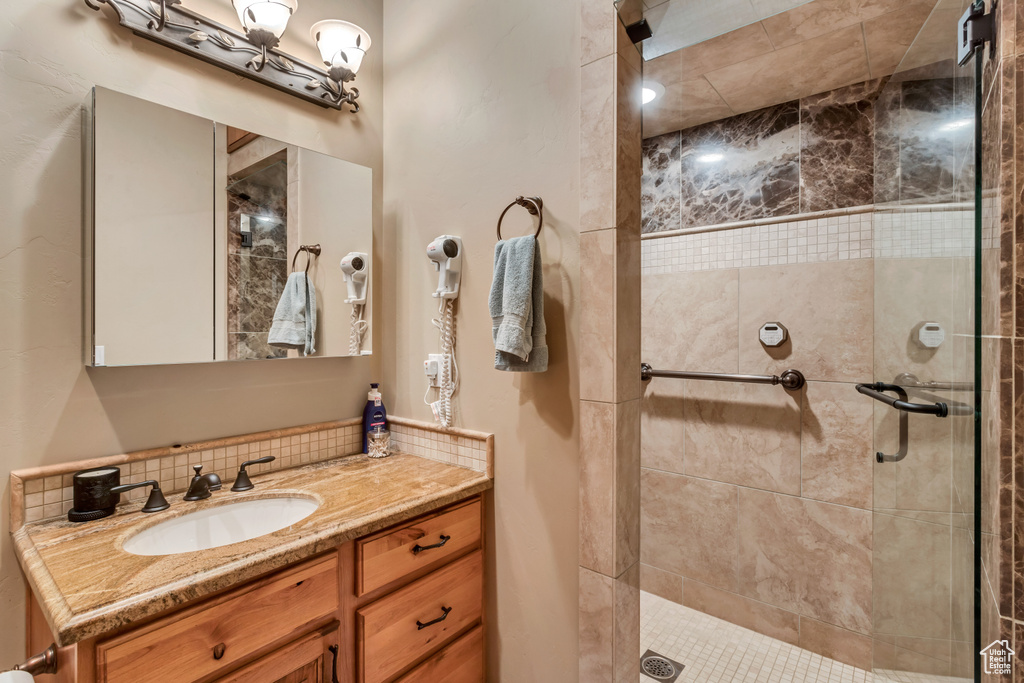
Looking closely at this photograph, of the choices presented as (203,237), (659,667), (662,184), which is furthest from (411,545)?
(662,184)

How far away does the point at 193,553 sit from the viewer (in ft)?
3.09

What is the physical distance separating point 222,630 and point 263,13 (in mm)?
1594

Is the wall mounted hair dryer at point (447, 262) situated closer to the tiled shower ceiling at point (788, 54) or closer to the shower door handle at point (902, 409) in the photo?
the tiled shower ceiling at point (788, 54)

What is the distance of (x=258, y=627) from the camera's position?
93 cm

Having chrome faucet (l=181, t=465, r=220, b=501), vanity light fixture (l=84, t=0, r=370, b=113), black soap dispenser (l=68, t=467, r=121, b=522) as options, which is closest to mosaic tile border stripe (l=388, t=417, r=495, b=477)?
chrome faucet (l=181, t=465, r=220, b=501)

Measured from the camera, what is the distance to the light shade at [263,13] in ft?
4.42

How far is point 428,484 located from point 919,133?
1511 mm

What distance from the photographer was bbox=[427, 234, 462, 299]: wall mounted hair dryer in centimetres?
148

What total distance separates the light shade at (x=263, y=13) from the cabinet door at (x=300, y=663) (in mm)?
1650

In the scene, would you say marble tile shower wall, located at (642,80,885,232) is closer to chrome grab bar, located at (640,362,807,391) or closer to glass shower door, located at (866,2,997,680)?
glass shower door, located at (866,2,997,680)

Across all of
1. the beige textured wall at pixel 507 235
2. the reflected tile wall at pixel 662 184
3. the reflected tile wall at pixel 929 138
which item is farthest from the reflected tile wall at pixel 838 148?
the beige textured wall at pixel 507 235

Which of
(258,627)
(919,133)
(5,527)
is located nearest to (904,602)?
(919,133)

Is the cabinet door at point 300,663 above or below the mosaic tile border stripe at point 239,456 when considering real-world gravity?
below

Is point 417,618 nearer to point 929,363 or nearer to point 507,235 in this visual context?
point 507,235
